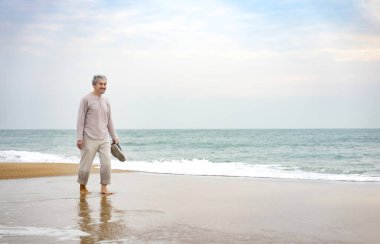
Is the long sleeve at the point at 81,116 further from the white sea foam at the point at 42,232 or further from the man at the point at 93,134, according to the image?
the white sea foam at the point at 42,232

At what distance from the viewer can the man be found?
7242 millimetres

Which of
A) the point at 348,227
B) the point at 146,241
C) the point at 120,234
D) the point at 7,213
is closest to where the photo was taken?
the point at 146,241

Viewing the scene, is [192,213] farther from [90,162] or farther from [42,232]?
[90,162]

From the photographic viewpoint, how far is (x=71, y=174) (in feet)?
35.3

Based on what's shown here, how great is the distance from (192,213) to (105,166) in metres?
2.43

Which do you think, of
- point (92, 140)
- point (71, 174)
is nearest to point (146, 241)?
point (92, 140)

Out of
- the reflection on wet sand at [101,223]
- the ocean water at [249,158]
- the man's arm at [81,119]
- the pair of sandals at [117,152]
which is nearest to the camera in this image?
the reflection on wet sand at [101,223]

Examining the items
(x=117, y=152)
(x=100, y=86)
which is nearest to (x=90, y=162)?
(x=117, y=152)

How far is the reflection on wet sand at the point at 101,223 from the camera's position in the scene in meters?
4.06

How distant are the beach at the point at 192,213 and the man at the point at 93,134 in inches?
14.5

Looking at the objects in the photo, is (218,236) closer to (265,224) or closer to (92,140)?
(265,224)

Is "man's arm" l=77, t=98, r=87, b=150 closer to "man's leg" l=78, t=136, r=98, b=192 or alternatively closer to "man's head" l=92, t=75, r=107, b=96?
"man's leg" l=78, t=136, r=98, b=192

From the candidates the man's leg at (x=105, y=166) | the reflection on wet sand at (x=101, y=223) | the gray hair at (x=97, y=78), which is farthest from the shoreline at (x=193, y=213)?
the gray hair at (x=97, y=78)

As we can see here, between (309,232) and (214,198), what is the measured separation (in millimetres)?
2597
